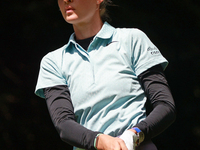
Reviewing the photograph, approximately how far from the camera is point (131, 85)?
1.24 meters

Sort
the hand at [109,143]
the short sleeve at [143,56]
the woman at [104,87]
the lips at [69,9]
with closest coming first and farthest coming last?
1. the hand at [109,143]
2. the woman at [104,87]
3. the short sleeve at [143,56]
4. the lips at [69,9]

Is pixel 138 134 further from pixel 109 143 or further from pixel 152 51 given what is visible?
pixel 152 51

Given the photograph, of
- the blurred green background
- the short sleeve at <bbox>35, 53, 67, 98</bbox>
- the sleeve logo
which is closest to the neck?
the short sleeve at <bbox>35, 53, 67, 98</bbox>

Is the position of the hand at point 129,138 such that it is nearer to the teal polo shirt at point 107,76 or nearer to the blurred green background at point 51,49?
the teal polo shirt at point 107,76

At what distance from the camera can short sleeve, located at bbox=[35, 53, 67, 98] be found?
1369 mm

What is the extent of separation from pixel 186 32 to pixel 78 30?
1454 millimetres

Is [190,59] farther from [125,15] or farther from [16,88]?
[16,88]

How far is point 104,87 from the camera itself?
1.23m

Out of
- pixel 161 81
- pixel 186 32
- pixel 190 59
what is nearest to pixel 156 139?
pixel 190 59

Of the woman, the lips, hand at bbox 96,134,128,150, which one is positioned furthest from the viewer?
the lips

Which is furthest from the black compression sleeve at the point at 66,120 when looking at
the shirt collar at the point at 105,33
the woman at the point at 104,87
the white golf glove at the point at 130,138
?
the shirt collar at the point at 105,33

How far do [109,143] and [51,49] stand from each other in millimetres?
1768

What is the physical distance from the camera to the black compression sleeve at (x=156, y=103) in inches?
45.1

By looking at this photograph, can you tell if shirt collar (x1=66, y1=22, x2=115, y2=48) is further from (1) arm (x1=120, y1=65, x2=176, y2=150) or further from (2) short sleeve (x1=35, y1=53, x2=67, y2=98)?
(1) arm (x1=120, y1=65, x2=176, y2=150)
